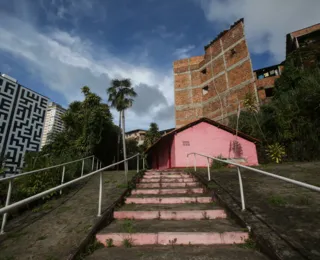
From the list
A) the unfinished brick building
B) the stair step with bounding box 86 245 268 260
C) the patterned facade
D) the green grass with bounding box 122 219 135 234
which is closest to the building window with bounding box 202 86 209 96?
the unfinished brick building

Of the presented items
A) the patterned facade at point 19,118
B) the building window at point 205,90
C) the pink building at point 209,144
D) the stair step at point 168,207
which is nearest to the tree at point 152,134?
the building window at point 205,90

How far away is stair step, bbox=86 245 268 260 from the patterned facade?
2144cm

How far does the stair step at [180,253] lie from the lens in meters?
2.09

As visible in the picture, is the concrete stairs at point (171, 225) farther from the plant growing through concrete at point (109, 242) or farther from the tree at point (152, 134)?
the tree at point (152, 134)

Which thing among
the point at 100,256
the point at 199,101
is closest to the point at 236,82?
the point at 199,101

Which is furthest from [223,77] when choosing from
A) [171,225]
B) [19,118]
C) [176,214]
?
[19,118]

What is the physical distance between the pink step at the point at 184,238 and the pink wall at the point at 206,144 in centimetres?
919

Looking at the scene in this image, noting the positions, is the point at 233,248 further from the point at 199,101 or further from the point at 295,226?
the point at 199,101

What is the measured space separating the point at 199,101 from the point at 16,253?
23.6 m

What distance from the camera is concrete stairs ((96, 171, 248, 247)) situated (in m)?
2.48

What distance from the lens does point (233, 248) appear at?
231cm

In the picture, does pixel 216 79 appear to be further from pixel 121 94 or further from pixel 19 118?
pixel 19 118

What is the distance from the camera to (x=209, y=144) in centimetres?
1209

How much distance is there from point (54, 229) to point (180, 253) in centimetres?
206
